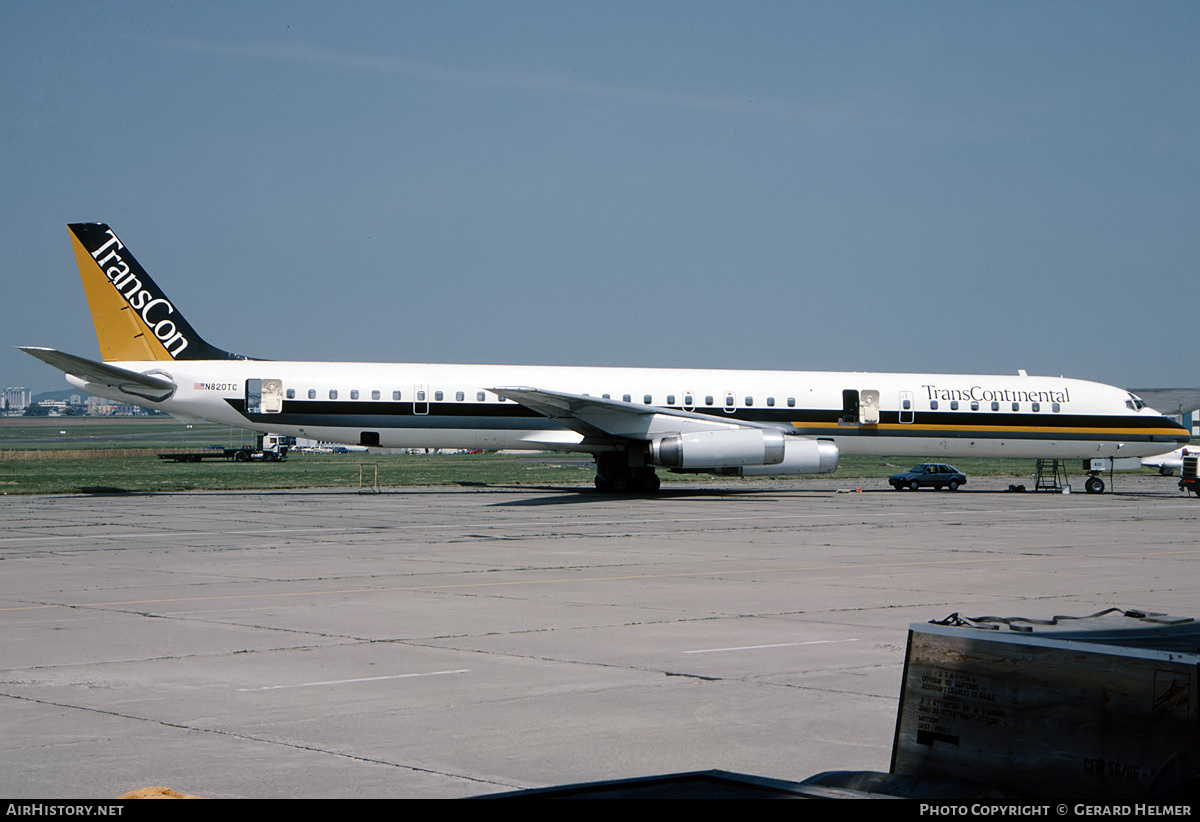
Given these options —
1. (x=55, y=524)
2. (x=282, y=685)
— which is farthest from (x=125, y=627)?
(x=55, y=524)

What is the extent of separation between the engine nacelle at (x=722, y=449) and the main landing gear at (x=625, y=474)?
3.46 meters

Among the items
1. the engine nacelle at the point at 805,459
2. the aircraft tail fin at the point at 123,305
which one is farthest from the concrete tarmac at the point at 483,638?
the aircraft tail fin at the point at 123,305

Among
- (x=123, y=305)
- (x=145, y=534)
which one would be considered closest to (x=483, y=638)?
(x=145, y=534)

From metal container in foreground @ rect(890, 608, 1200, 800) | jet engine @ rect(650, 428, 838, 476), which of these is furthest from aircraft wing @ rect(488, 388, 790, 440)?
metal container in foreground @ rect(890, 608, 1200, 800)

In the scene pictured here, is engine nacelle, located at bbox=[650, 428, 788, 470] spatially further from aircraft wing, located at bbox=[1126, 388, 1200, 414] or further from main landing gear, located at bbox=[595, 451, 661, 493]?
aircraft wing, located at bbox=[1126, 388, 1200, 414]

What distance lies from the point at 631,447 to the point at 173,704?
93.1 feet

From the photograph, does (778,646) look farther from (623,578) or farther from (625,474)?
(625,474)

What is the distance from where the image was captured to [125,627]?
12.3 m

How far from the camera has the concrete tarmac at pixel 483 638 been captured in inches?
282

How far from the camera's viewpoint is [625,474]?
124 feet

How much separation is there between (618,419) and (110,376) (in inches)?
597

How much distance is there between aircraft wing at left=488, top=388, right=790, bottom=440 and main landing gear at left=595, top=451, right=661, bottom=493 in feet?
4.72

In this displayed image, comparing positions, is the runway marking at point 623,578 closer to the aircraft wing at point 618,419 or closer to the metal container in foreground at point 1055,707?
the metal container in foreground at point 1055,707

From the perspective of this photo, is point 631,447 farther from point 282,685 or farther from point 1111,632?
point 1111,632
